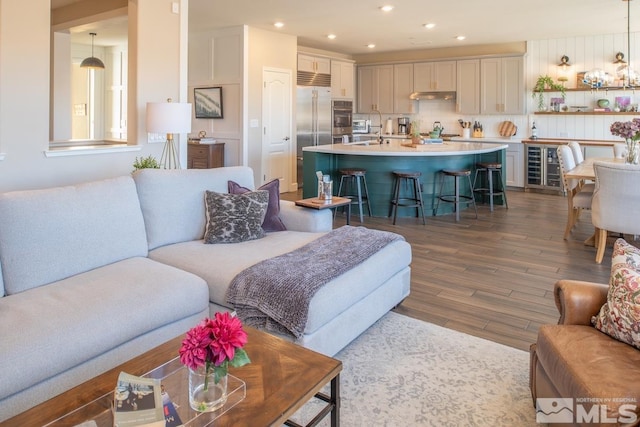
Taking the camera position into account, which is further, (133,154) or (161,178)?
(133,154)

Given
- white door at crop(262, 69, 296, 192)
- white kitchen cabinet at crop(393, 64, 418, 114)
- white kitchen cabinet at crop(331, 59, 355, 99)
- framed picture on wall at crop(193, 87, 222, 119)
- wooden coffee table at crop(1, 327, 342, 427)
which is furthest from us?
white kitchen cabinet at crop(393, 64, 418, 114)

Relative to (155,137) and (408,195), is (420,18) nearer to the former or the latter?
(408,195)

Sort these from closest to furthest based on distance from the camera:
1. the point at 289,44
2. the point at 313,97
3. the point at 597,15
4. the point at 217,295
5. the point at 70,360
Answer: the point at 70,360, the point at 217,295, the point at 597,15, the point at 289,44, the point at 313,97

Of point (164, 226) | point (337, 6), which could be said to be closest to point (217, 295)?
point (164, 226)

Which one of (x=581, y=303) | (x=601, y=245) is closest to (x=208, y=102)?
(x=601, y=245)

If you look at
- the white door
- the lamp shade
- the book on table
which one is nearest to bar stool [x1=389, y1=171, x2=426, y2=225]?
the white door

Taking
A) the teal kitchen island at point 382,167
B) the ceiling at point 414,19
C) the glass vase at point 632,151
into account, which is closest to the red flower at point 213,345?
the glass vase at point 632,151

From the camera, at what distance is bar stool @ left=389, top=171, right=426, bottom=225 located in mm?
6219

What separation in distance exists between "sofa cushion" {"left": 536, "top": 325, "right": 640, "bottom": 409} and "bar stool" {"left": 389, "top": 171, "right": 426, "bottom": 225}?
4246 mm

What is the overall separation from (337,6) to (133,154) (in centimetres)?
314

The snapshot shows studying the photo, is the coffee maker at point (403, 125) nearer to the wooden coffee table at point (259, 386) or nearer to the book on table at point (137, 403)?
the wooden coffee table at point (259, 386)

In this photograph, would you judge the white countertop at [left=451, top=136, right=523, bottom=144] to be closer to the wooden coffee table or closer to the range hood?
the range hood

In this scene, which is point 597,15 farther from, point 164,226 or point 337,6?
point 164,226

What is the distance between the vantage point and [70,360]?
1.98 meters
